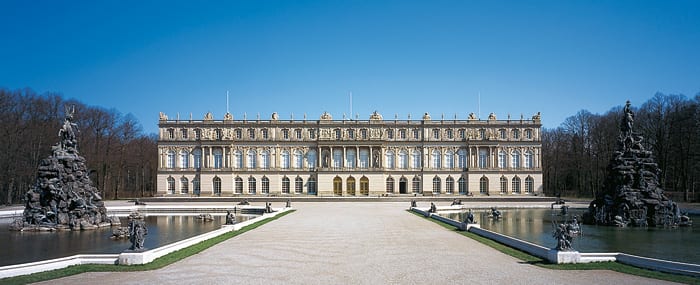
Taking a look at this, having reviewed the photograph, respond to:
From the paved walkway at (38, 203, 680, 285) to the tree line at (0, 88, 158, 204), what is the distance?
2852cm

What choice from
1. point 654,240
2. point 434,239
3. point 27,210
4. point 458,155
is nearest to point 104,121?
point 27,210

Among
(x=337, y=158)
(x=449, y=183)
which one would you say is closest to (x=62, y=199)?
(x=337, y=158)

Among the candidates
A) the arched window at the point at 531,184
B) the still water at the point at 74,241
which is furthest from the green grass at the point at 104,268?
the arched window at the point at 531,184

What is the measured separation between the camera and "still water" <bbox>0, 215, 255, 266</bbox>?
18.1m

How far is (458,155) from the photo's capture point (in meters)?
66.4

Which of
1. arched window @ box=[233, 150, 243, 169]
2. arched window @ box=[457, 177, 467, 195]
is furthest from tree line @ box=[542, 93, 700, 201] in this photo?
arched window @ box=[233, 150, 243, 169]

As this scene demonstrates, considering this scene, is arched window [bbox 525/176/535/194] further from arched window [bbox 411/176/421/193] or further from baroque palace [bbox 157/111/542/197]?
arched window [bbox 411/176/421/193]

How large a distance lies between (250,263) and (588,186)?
6395 cm

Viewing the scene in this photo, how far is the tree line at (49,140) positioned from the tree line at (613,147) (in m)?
54.5

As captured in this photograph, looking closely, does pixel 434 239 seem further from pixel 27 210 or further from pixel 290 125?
pixel 290 125

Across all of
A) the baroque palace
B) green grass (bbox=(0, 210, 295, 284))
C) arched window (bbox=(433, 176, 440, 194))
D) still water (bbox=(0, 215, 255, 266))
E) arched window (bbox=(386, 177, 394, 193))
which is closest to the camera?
green grass (bbox=(0, 210, 295, 284))

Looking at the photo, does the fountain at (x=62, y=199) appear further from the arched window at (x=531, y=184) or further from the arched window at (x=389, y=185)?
the arched window at (x=531, y=184)

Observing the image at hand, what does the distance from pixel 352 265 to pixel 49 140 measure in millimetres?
48555

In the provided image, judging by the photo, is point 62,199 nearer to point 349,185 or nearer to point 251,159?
point 251,159
